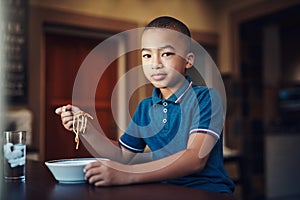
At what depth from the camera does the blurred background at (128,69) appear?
2.99m

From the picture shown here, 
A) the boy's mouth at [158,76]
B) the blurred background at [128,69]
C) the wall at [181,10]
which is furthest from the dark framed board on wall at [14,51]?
the boy's mouth at [158,76]

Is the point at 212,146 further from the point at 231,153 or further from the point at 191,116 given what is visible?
the point at 231,153

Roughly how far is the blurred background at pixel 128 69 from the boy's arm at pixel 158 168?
1.97 metres

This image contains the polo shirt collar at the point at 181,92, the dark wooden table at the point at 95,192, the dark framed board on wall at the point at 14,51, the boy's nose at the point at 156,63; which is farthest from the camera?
the dark framed board on wall at the point at 14,51

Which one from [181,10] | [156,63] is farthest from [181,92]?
[181,10]

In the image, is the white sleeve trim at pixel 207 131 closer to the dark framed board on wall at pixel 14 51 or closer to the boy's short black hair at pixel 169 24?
the boy's short black hair at pixel 169 24

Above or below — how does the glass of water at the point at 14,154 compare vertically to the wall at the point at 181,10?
below

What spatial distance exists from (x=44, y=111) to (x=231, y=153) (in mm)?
1692

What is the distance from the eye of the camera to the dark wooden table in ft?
2.56

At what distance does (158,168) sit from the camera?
2.94 ft

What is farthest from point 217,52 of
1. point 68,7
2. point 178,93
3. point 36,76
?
point 178,93

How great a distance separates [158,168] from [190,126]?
138mm

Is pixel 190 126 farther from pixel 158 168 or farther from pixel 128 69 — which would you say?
pixel 128 69

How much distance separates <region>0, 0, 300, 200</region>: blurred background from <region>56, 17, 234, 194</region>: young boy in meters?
1.87
